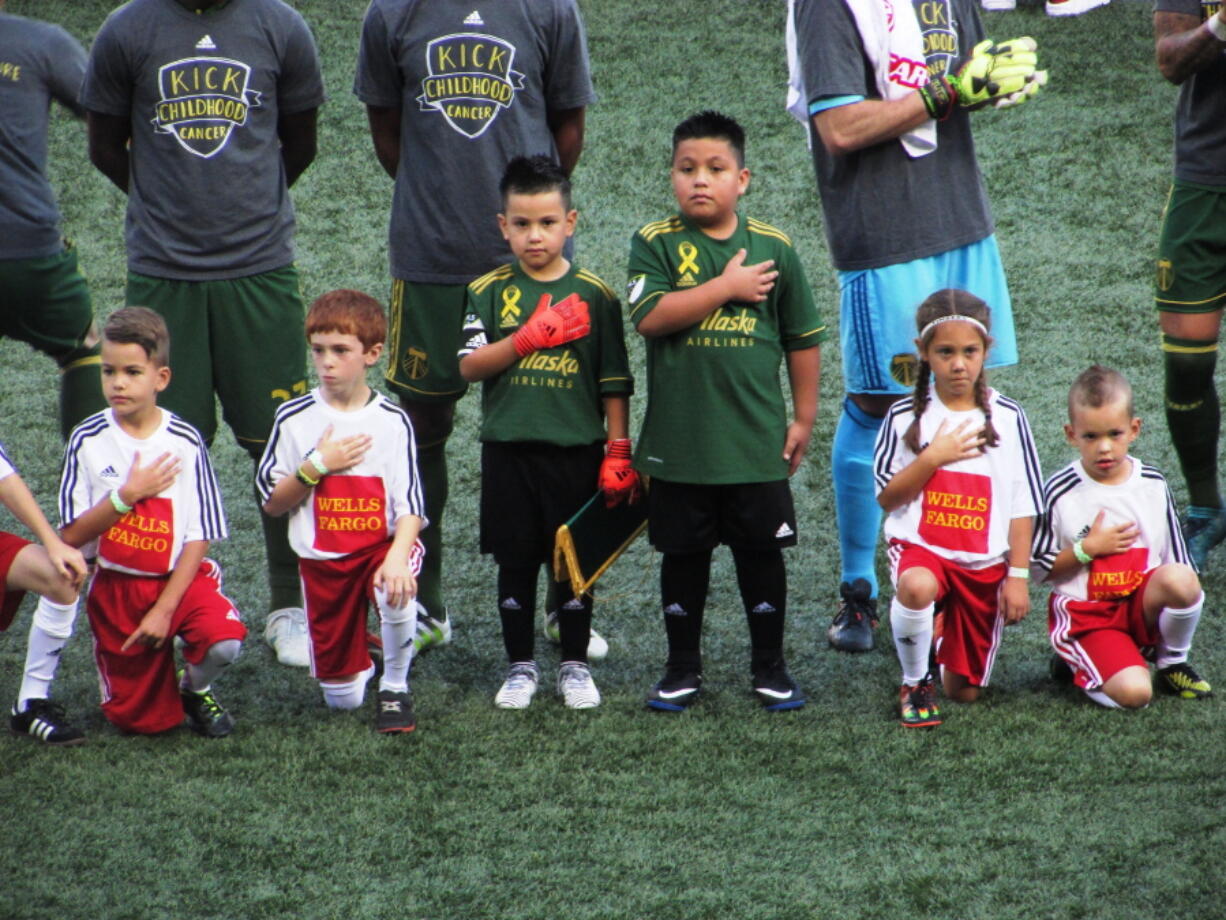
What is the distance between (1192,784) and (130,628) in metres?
2.08

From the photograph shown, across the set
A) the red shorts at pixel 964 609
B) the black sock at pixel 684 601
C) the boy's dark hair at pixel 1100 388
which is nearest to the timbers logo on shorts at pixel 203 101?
the black sock at pixel 684 601

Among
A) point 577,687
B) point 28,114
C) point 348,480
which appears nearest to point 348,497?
point 348,480

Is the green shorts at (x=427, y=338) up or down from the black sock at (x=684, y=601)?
up

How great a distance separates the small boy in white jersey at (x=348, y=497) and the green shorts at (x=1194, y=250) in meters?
2.01

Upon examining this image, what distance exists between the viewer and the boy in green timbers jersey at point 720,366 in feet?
10.2

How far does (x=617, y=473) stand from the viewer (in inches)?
127

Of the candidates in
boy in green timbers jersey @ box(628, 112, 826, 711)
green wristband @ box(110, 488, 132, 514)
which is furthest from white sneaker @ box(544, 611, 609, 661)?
green wristband @ box(110, 488, 132, 514)

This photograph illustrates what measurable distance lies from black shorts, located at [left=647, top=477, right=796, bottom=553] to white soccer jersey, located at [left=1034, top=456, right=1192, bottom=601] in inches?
21.9

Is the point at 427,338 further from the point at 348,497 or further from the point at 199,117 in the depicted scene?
the point at 199,117

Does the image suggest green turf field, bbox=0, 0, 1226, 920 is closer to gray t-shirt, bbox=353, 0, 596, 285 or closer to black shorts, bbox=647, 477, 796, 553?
black shorts, bbox=647, 477, 796, 553

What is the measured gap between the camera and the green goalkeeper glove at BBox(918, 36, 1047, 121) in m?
3.20

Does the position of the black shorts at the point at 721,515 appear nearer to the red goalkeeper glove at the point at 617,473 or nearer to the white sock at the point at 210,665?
the red goalkeeper glove at the point at 617,473

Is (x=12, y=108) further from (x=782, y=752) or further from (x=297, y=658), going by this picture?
(x=782, y=752)

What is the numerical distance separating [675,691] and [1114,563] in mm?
959
